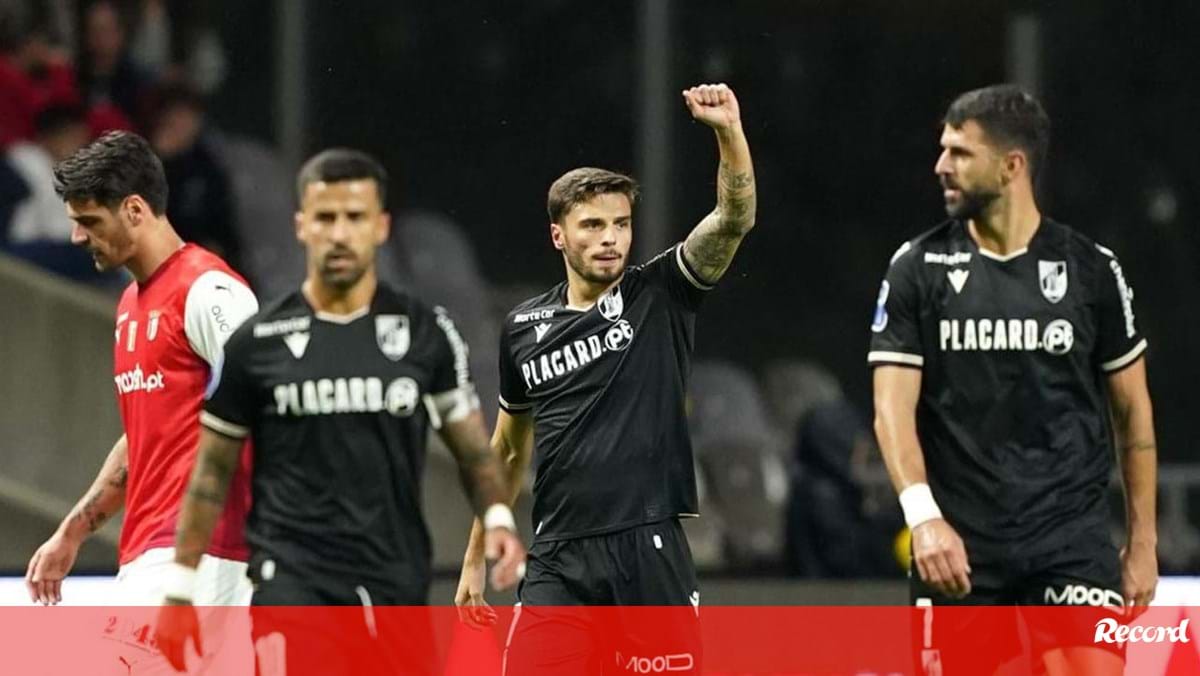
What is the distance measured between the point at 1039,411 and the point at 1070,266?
0.45 meters

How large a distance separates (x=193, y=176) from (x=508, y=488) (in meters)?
4.97

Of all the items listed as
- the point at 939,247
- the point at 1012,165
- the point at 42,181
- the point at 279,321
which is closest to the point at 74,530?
the point at 279,321

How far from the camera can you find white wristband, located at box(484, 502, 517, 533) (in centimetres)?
563

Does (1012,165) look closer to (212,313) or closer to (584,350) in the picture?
(584,350)

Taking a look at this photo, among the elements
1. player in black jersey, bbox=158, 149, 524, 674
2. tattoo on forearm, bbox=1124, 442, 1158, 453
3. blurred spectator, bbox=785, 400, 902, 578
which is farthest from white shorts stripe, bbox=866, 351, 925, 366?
blurred spectator, bbox=785, 400, 902, 578

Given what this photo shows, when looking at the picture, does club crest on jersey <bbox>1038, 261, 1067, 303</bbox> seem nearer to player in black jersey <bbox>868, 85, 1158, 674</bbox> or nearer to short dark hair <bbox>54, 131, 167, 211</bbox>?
player in black jersey <bbox>868, 85, 1158, 674</bbox>

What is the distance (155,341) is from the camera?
21.7 ft

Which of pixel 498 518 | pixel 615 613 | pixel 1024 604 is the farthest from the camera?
pixel 1024 604

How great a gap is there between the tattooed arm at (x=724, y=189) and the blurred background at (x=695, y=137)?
174 inches

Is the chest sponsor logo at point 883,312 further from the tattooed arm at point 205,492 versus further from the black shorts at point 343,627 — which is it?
the tattooed arm at point 205,492

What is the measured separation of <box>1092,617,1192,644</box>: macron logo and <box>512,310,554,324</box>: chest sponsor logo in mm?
1812

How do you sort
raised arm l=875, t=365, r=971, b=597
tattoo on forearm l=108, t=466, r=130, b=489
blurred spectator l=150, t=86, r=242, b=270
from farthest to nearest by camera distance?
blurred spectator l=150, t=86, r=242, b=270 → tattoo on forearm l=108, t=466, r=130, b=489 → raised arm l=875, t=365, r=971, b=597

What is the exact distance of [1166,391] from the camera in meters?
11.5

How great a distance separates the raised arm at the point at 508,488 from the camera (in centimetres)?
684
